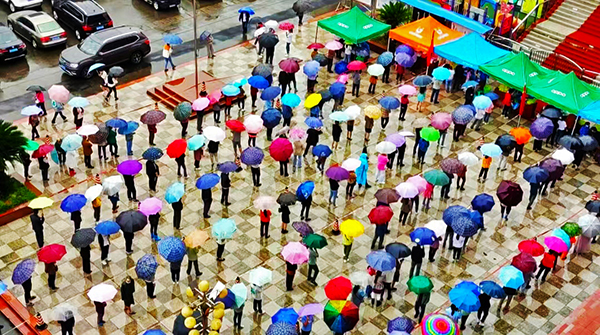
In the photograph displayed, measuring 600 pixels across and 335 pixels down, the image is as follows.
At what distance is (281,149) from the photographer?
87.6ft

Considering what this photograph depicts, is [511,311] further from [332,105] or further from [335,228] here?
[332,105]

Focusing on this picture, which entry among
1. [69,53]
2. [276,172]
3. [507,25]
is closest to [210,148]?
[276,172]

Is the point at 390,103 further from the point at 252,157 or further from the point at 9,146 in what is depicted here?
the point at 9,146

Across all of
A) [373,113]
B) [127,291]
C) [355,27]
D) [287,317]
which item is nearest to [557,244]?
[287,317]

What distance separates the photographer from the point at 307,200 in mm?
25375

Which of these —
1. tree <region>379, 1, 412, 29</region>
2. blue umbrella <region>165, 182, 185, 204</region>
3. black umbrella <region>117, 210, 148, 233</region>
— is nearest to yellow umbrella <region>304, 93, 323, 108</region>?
blue umbrella <region>165, 182, 185, 204</region>

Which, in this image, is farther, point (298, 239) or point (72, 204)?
point (298, 239)

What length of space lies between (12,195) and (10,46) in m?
10.8

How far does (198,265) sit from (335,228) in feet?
15.0

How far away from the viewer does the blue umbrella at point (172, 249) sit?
72.0ft

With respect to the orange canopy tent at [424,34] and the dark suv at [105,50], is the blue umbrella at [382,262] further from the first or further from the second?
the dark suv at [105,50]

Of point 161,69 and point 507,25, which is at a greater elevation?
point 507,25

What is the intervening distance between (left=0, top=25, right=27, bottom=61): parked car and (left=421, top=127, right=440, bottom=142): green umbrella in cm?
1869

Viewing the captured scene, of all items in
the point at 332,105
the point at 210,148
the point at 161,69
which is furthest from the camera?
the point at 161,69
